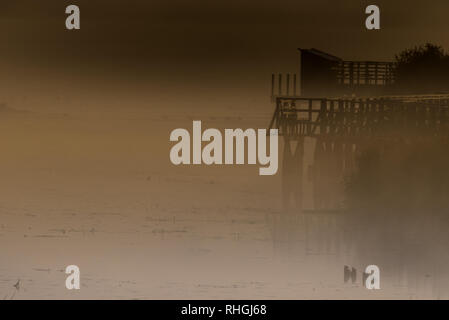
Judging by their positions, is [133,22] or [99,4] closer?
[133,22]

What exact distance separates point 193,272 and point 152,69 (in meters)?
37.3

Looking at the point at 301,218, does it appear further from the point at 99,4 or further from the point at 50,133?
the point at 50,133

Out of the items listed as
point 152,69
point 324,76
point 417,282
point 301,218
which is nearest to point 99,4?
point 152,69

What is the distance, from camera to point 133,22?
5159cm

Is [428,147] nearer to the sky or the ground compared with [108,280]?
nearer to the sky

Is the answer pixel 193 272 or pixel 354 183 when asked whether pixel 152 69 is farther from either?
pixel 193 272

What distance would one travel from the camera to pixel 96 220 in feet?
98.6

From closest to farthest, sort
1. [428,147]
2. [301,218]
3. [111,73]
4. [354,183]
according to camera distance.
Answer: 1. [428,147]
2. [354,183]
3. [301,218]
4. [111,73]

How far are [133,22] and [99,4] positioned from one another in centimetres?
650

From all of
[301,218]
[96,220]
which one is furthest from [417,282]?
[96,220]
